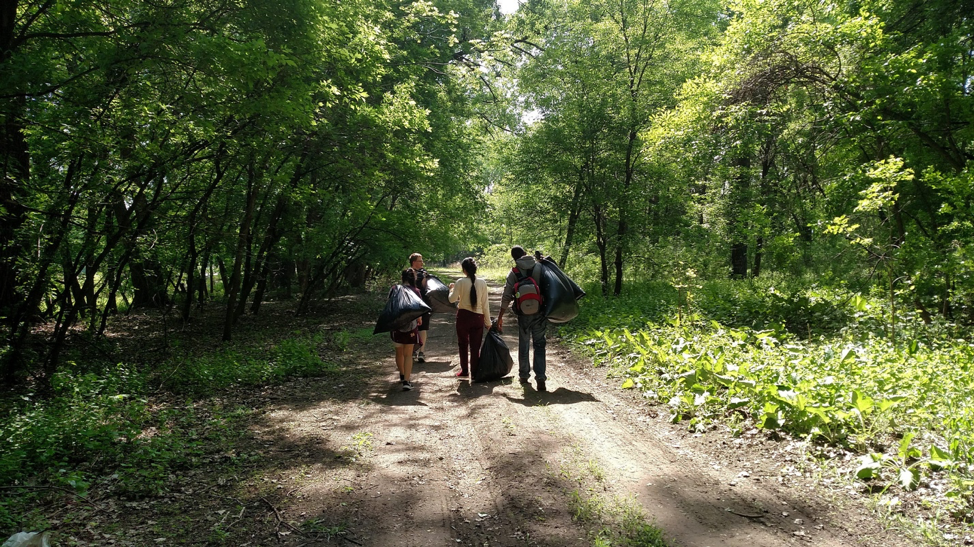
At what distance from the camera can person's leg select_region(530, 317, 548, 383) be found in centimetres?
731

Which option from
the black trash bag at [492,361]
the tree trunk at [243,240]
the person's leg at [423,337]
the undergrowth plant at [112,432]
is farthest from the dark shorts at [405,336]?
the tree trunk at [243,240]

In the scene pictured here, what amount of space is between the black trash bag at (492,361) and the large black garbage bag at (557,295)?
3.19 ft

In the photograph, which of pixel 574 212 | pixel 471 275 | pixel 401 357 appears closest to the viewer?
pixel 401 357

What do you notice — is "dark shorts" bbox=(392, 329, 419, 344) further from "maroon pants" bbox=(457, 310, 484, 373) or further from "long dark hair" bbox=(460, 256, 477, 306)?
"long dark hair" bbox=(460, 256, 477, 306)

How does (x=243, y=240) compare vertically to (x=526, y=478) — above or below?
above

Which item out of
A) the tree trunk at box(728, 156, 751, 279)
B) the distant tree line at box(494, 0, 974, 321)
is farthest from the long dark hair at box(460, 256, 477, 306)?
the tree trunk at box(728, 156, 751, 279)

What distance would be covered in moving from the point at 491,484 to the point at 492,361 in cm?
338

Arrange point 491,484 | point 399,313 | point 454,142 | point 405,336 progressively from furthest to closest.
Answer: point 454,142 < point 405,336 < point 399,313 < point 491,484

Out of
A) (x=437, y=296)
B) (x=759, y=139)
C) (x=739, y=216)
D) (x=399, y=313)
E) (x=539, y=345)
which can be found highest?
(x=759, y=139)

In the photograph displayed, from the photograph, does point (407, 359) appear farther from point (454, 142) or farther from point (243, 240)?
point (454, 142)

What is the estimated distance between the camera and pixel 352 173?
1286cm

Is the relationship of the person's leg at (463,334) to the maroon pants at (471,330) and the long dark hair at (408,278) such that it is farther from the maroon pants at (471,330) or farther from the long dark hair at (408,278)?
the long dark hair at (408,278)

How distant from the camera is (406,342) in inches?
298

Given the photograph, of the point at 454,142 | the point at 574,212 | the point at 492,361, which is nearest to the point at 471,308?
the point at 492,361
